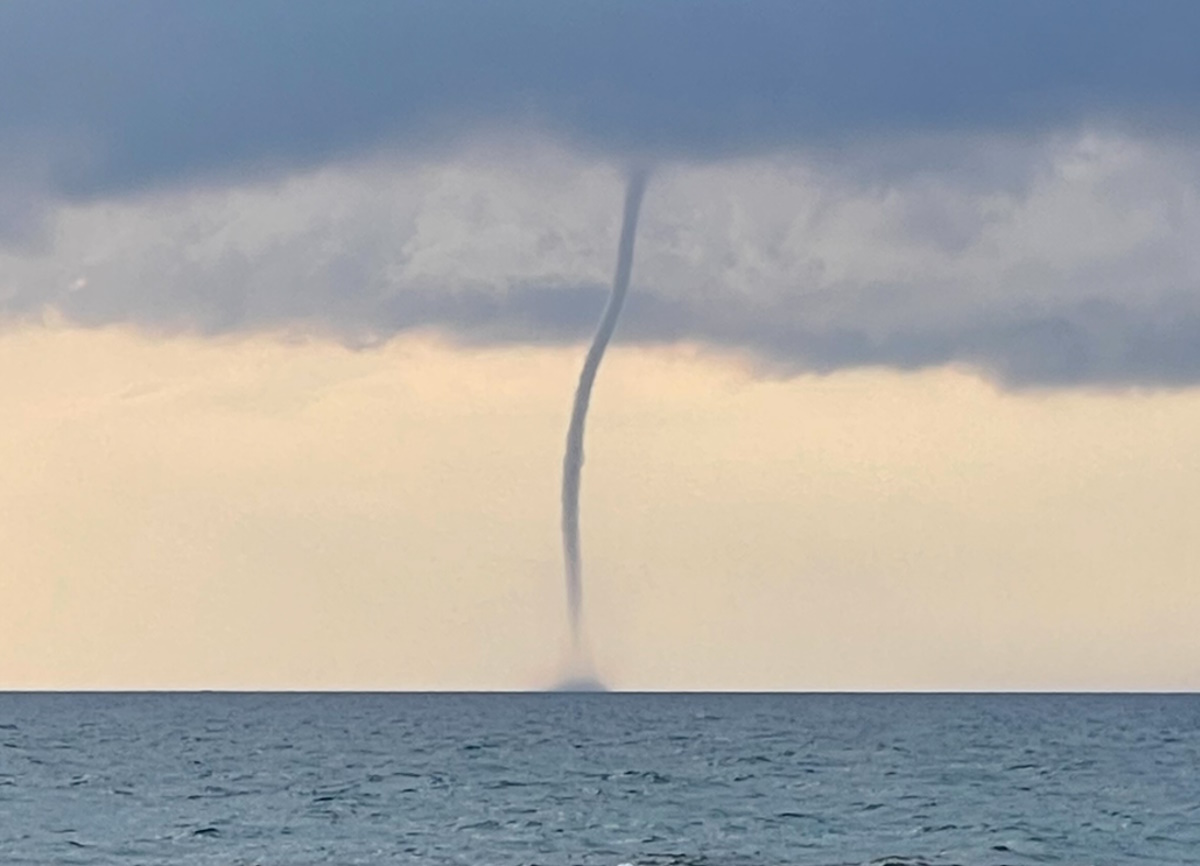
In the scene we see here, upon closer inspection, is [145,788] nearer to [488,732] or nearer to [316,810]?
[316,810]

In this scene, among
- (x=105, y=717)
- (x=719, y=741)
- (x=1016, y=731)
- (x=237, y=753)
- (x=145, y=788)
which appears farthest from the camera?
(x=105, y=717)

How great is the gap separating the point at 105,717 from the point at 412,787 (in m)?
97.9

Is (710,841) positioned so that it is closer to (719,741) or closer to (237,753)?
(237,753)

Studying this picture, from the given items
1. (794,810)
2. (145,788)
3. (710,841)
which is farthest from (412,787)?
(710,841)

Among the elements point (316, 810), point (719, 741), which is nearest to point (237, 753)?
point (719, 741)

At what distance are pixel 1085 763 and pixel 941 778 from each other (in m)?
15.6

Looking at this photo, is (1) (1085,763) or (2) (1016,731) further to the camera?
(2) (1016,731)

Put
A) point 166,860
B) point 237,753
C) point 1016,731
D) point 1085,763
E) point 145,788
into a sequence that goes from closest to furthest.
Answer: point 166,860
point 145,788
point 1085,763
point 237,753
point 1016,731

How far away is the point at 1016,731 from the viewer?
141375 mm

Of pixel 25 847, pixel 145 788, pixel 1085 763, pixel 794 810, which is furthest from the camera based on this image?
pixel 1085 763

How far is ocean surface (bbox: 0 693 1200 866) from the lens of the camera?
56.9 meters

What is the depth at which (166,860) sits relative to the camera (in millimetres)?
54406

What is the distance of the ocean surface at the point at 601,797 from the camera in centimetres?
5691

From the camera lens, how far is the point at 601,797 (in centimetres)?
7575
